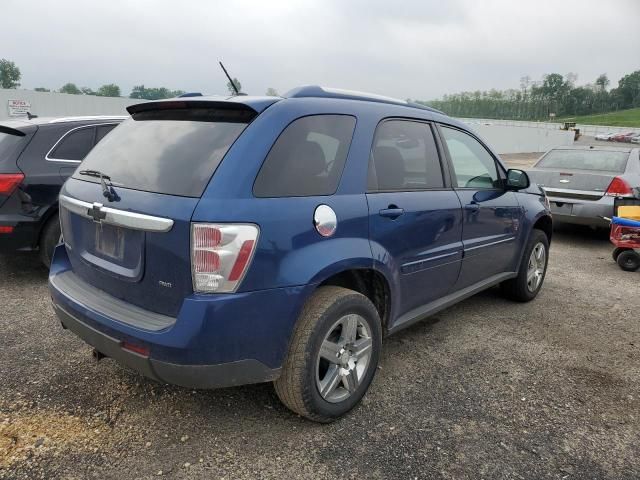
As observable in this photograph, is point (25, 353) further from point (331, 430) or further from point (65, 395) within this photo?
point (331, 430)

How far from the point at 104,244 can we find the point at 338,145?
1.35m

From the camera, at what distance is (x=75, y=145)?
5.10 m

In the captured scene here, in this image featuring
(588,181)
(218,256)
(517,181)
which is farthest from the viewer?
(588,181)

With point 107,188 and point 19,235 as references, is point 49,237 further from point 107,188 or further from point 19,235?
point 107,188

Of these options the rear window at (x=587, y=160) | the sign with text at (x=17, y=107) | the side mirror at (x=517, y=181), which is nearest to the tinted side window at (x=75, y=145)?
the side mirror at (x=517, y=181)

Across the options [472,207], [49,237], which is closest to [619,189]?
[472,207]

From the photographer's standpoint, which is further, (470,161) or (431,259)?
(470,161)

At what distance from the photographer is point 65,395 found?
2.89m

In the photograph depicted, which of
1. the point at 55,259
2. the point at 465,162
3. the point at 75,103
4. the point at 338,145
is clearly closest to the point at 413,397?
the point at 338,145

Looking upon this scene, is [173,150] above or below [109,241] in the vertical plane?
above

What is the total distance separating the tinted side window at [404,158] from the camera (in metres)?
2.97

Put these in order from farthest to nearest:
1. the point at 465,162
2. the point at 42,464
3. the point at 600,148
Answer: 1. the point at 600,148
2. the point at 465,162
3. the point at 42,464

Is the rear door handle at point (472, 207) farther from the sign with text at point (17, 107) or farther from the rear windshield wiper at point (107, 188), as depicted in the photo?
the sign with text at point (17, 107)

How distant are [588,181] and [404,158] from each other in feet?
17.9
